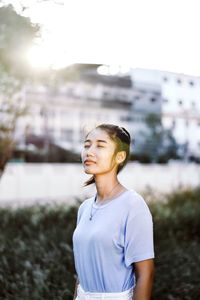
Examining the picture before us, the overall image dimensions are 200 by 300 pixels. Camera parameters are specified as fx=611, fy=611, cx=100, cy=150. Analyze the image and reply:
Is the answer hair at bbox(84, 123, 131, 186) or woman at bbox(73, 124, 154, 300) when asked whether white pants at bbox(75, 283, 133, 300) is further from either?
hair at bbox(84, 123, 131, 186)

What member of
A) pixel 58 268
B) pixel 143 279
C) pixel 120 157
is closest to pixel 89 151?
pixel 120 157

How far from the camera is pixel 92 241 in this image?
2174 mm

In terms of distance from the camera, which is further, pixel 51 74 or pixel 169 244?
pixel 51 74

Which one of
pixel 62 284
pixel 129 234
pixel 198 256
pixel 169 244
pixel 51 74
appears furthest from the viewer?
pixel 51 74

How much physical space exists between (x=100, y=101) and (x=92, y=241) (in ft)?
59.9

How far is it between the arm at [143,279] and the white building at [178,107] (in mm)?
9582

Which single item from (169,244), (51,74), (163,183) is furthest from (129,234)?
(163,183)

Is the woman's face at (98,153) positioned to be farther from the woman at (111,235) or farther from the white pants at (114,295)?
the white pants at (114,295)

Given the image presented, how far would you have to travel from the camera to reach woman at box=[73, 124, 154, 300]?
215 centimetres

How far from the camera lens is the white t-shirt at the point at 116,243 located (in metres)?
2.15

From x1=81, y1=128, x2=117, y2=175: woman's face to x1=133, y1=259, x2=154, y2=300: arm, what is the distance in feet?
1.22

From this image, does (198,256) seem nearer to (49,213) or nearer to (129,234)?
(129,234)

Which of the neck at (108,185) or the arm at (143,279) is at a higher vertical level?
the neck at (108,185)

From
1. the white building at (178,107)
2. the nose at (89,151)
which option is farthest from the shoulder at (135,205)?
the white building at (178,107)
